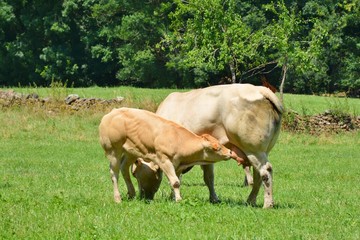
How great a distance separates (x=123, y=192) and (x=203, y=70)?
44.9m

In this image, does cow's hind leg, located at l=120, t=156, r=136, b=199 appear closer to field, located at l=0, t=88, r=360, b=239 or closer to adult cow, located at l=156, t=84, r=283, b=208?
field, located at l=0, t=88, r=360, b=239

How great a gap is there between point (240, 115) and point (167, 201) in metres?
1.75

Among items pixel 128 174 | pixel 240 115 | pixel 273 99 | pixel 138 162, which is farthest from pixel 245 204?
pixel 128 174

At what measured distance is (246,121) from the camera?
12367mm

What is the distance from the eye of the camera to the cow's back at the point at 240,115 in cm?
1238

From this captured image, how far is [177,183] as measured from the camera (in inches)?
466

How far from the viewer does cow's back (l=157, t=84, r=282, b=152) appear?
12.4 metres

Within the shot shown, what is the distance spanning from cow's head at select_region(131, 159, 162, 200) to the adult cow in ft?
3.02

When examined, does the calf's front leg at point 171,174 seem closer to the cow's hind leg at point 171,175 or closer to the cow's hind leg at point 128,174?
the cow's hind leg at point 171,175

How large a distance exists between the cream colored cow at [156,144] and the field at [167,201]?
2.00 feet

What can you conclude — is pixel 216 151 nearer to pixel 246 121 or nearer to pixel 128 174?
pixel 246 121

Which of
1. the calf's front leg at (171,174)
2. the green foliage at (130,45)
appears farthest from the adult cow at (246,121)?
the green foliage at (130,45)

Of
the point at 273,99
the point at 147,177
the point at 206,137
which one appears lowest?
the point at 147,177

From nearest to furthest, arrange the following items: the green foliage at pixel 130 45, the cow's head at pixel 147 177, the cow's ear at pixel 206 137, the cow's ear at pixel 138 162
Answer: the cow's ear at pixel 206 137, the cow's head at pixel 147 177, the cow's ear at pixel 138 162, the green foliage at pixel 130 45
